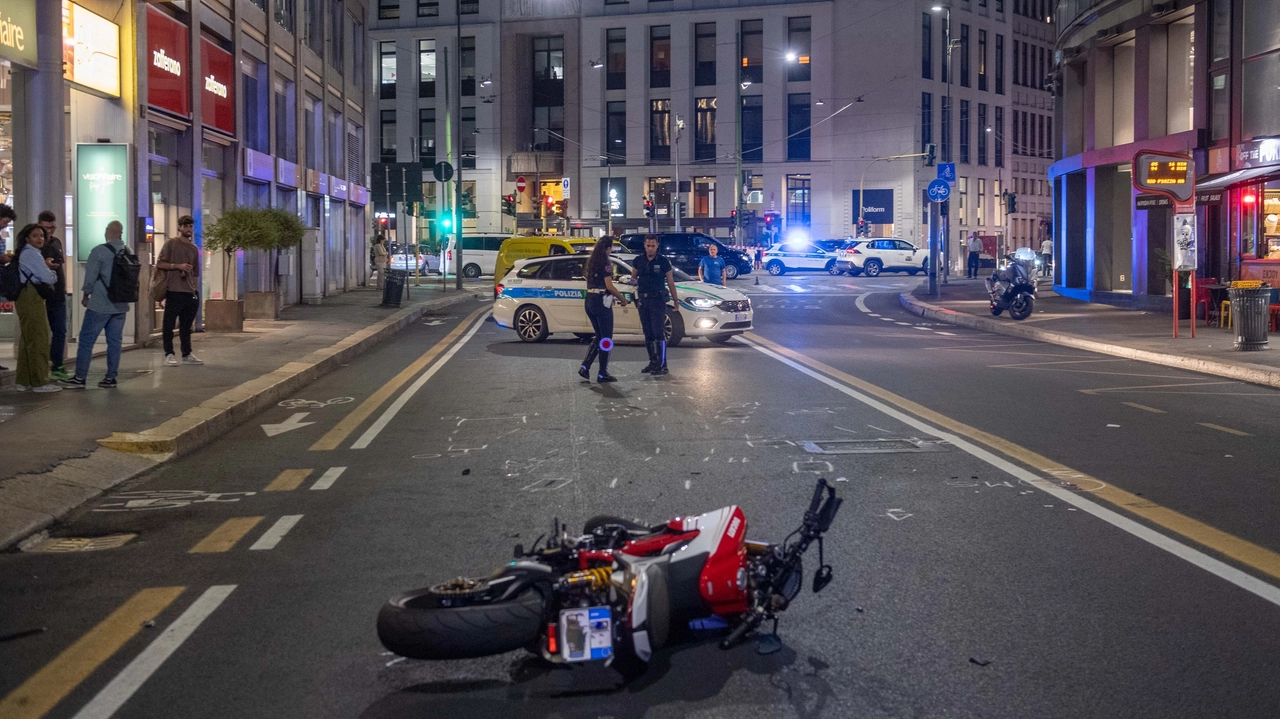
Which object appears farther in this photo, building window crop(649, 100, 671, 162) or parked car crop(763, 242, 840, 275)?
building window crop(649, 100, 671, 162)

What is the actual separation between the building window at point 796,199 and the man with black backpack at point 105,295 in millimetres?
64486

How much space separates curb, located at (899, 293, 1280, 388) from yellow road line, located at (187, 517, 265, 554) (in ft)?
38.9

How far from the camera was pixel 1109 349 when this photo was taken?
783 inches

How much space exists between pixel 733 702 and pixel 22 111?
14637 millimetres

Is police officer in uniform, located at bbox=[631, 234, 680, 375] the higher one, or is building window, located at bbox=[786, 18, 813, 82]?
building window, located at bbox=[786, 18, 813, 82]

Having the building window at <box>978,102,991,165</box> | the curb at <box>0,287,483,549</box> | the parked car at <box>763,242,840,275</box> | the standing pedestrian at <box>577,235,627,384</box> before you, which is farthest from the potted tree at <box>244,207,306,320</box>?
the building window at <box>978,102,991,165</box>

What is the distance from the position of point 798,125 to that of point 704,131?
216 inches

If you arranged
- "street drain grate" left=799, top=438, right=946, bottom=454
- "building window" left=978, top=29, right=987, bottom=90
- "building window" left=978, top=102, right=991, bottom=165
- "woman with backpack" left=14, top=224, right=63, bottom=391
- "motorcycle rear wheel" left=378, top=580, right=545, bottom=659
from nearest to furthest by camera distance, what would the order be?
1. "motorcycle rear wheel" left=378, top=580, right=545, bottom=659
2. "street drain grate" left=799, top=438, right=946, bottom=454
3. "woman with backpack" left=14, top=224, right=63, bottom=391
4. "building window" left=978, top=29, right=987, bottom=90
5. "building window" left=978, top=102, right=991, bottom=165

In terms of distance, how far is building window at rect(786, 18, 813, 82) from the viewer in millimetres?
75000

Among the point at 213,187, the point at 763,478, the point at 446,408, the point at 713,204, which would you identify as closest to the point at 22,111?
the point at 446,408

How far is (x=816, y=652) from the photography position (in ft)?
17.0

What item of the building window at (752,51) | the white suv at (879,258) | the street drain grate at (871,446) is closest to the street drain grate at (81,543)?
the street drain grate at (871,446)

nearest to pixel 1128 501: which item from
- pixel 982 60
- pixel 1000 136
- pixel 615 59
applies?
pixel 615 59

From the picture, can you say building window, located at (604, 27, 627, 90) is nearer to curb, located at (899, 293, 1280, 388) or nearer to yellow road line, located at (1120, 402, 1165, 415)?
curb, located at (899, 293, 1280, 388)
